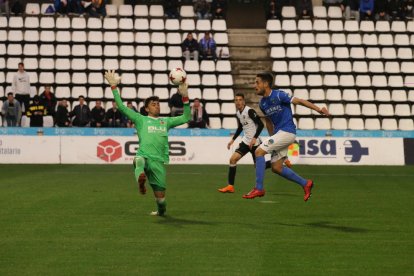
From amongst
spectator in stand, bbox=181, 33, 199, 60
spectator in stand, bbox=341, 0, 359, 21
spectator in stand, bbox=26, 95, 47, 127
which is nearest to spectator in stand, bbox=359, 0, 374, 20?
spectator in stand, bbox=341, 0, 359, 21

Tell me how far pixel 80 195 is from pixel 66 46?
60.6 feet

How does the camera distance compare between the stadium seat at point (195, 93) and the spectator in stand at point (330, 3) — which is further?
the spectator in stand at point (330, 3)

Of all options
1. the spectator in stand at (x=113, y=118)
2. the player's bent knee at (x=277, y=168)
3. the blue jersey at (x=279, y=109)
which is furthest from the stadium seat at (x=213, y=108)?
the player's bent knee at (x=277, y=168)

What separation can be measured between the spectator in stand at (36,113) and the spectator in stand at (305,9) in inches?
513

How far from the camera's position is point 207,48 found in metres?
33.2

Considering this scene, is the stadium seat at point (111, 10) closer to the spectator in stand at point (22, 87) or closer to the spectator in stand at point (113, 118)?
the spectator in stand at point (22, 87)

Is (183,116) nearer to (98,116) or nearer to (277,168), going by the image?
(277,168)

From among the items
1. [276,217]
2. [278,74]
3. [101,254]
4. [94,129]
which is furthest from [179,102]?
[101,254]

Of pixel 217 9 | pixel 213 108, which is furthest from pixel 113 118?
pixel 217 9

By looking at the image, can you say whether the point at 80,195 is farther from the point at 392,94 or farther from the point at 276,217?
the point at 392,94

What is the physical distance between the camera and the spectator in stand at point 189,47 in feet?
108

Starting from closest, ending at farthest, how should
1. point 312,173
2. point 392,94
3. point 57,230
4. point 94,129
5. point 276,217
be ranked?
point 57,230
point 276,217
point 312,173
point 94,129
point 392,94

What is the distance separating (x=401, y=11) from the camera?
36.9 m

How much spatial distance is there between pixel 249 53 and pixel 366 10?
19.2 feet
